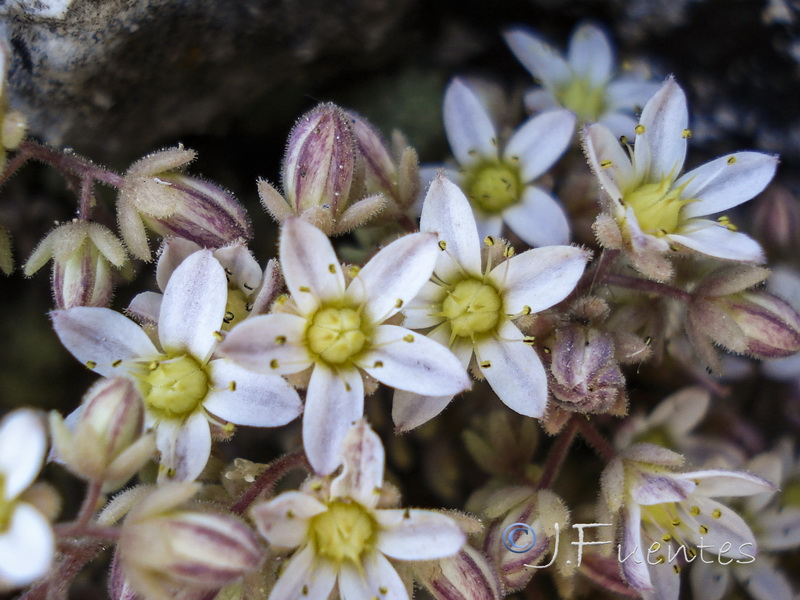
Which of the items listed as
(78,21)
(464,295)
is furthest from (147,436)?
(78,21)

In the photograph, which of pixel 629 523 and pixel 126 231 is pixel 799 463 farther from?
pixel 126 231

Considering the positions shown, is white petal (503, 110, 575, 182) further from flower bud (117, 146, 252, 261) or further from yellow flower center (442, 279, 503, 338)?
flower bud (117, 146, 252, 261)

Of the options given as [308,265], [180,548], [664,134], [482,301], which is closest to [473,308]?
[482,301]

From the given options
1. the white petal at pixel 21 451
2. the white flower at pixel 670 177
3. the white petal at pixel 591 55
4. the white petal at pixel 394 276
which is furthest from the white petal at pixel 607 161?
the white petal at pixel 21 451

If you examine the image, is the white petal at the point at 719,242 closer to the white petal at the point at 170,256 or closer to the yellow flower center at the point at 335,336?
the yellow flower center at the point at 335,336

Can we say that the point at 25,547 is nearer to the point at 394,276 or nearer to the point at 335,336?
the point at 335,336

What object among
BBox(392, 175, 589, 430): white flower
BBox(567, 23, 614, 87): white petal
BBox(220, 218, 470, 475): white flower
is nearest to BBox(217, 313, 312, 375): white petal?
BBox(220, 218, 470, 475): white flower
